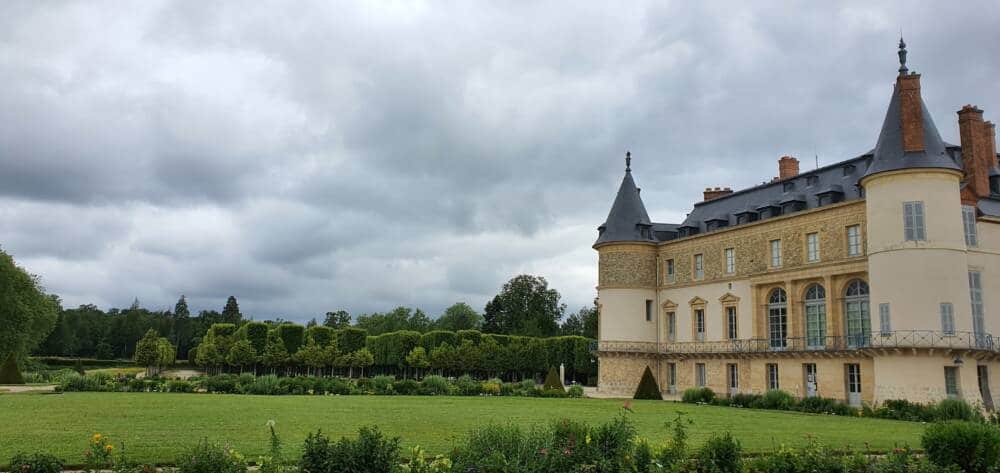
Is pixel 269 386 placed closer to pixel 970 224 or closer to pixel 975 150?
pixel 970 224

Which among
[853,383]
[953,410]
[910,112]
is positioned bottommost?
[953,410]

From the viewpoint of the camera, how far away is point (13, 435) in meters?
13.3

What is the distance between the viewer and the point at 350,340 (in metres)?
55.2

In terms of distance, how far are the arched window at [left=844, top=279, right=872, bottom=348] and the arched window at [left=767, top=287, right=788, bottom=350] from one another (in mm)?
3551

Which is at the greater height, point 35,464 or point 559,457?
point 559,457

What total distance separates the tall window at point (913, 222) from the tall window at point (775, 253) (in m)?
8.33

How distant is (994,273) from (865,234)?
16.6 ft

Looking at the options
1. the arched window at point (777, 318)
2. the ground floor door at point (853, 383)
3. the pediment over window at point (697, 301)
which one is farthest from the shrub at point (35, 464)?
the pediment over window at point (697, 301)

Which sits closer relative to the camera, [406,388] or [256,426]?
[256,426]

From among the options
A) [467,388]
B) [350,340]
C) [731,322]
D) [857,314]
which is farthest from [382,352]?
[857,314]

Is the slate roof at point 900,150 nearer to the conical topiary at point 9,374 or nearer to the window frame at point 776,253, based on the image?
the window frame at point 776,253

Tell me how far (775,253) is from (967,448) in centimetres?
2739

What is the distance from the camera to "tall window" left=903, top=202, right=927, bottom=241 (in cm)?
2870

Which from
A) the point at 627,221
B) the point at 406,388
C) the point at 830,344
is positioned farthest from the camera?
the point at 627,221
